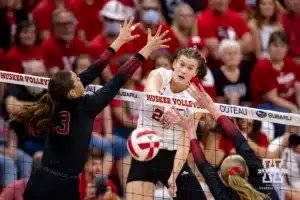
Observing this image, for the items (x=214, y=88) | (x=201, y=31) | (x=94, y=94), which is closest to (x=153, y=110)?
(x=94, y=94)

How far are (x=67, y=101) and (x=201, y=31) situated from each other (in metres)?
5.22

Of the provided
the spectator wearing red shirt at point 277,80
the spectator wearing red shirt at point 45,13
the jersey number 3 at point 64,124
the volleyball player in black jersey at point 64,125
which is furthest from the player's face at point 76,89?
the spectator wearing red shirt at point 45,13

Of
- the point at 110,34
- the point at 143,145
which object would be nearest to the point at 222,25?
the point at 110,34

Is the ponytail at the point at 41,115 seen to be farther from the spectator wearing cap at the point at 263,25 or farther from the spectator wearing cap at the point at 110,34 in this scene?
the spectator wearing cap at the point at 263,25

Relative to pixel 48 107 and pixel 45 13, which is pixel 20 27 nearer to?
pixel 45 13

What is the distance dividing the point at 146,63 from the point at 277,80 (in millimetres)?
1736

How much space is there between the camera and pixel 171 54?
1343cm

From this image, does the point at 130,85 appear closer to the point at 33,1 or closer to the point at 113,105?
the point at 113,105

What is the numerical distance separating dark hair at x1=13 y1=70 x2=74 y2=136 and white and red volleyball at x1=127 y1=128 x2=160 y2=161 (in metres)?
A: 0.86

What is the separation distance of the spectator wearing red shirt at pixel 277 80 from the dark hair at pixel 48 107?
4570mm

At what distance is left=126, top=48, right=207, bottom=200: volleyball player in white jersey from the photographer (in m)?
10.7

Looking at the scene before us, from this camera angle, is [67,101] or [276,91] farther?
[276,91]

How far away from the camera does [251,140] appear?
12.5m

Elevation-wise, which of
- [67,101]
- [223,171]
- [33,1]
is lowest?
[223,171]
